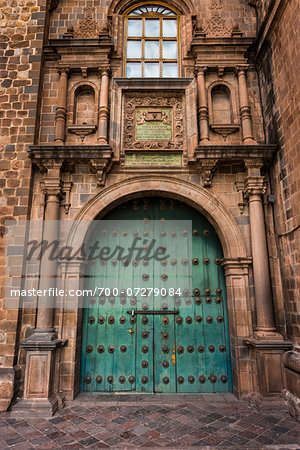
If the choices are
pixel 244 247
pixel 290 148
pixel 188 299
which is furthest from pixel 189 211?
pixel 290 148

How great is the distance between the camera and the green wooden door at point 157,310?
5070mm

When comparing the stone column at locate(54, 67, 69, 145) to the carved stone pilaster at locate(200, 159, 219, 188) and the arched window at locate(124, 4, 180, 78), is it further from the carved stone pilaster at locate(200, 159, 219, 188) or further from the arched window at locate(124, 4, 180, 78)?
the carved stone pilaster at locate(200, 159, 219, 188)

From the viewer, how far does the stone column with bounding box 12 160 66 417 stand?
431 centimetres

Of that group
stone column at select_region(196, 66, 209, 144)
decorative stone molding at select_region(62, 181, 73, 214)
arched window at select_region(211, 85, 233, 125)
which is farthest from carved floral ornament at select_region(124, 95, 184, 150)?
decorative stone molding at select_region(62, 181, 73, 214)

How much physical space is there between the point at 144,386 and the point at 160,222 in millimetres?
2789

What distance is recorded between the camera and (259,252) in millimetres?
4945

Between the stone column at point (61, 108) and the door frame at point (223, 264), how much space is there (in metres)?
1.31

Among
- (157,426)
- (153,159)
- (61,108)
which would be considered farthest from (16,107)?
(157,426)

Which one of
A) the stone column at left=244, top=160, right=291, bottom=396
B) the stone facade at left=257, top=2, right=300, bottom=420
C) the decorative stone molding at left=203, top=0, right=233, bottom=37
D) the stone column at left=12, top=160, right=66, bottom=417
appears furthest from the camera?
the decorative stone molding at left=203, top=0, right=233, bottom=37

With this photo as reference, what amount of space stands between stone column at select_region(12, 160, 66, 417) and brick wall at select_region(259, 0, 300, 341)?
3.63 m

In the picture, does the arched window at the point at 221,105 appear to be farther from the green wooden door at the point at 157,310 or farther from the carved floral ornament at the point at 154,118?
the green wooden door at the point at 157,310

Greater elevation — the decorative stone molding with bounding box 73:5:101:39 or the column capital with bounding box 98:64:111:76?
the decorative stone molding with bounding box 73:5:101:39

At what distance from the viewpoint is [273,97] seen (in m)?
5.31

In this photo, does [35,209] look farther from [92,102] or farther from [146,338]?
[146,338]
